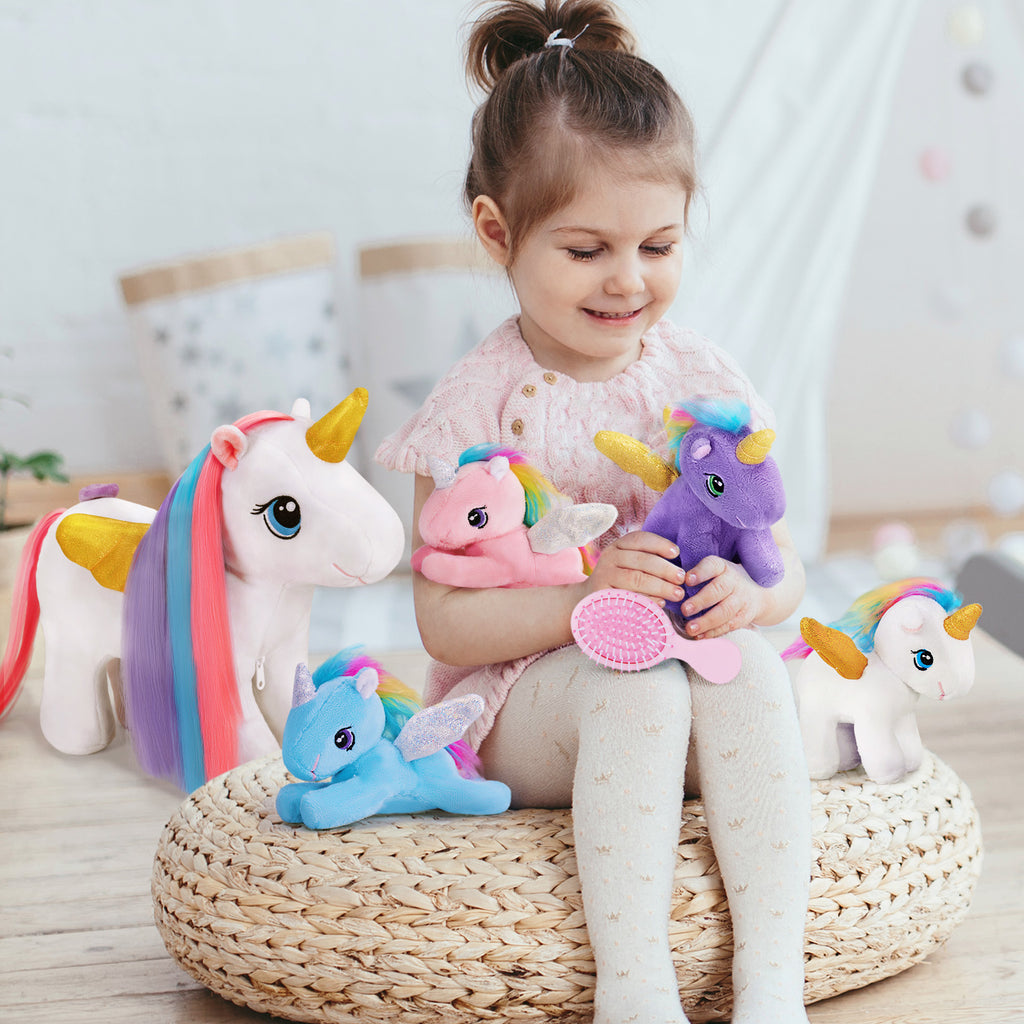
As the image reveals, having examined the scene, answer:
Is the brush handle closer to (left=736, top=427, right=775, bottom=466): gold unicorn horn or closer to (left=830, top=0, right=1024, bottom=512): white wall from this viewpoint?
(left=736, top=427, right=775, bottom=466): gold unicorn horn

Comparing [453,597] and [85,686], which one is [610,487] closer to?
[453,597]

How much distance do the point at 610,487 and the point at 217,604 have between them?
37cm

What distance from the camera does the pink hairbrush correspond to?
846 mm

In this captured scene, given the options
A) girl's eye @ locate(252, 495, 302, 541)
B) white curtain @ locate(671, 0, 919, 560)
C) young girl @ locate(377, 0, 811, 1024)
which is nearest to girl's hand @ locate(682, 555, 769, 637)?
young girl @ locate(377, 0, 811, 1024)

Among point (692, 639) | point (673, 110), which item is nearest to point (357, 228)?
point (673, 110)

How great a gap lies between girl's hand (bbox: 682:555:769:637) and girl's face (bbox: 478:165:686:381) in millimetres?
218

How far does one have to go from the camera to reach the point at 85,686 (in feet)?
4.32

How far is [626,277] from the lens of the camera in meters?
0.93

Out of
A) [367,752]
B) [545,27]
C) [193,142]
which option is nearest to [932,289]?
[193,142]

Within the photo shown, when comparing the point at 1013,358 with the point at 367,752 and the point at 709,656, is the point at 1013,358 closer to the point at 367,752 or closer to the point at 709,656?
the point at 709,656

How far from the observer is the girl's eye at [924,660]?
919 millimetres

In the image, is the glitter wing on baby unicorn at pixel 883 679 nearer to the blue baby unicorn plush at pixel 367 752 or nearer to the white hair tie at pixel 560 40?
the blue baby unicorn plush at pixel 367 752

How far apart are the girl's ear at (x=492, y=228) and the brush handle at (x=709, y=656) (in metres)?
0.35

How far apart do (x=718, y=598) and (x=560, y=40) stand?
19.3 inches
